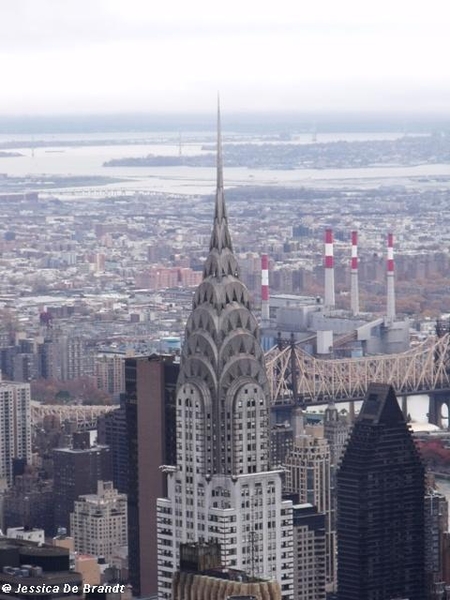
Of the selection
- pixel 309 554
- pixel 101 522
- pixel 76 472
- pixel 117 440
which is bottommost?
pixel 76 472

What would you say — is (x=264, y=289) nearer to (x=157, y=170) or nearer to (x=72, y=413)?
(x=72, y=413)

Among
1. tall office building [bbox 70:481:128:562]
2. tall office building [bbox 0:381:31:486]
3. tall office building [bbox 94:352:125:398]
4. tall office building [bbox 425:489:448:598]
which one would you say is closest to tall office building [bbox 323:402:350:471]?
tall office building [bbox 425:489:448:598]

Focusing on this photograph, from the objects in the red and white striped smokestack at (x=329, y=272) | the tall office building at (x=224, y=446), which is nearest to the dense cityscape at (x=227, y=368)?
the tall office building at (x=224, y=446)

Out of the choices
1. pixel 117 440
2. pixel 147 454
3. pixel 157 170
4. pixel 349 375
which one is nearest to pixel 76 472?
pixel 117 440

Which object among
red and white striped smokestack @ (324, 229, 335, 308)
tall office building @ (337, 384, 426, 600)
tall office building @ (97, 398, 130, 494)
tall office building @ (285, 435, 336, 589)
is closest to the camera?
tall office building @ (337, 384, 426, 600)

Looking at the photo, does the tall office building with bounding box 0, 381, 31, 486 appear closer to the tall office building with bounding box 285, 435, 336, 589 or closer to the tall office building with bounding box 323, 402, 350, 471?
the tall office building with bounding box 323, 402, 350, 471

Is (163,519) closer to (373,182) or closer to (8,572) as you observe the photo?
(8,572)

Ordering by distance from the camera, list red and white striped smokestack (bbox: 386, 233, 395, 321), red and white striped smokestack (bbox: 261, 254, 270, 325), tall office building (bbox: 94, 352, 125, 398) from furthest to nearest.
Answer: red and white striped smokestack (bbox: 386, 233, 395, 321) < red and white striped smokestack (bbox: 261, 254, 270, 325) < tall office building (bbox: 94, 352, 125, 398)
